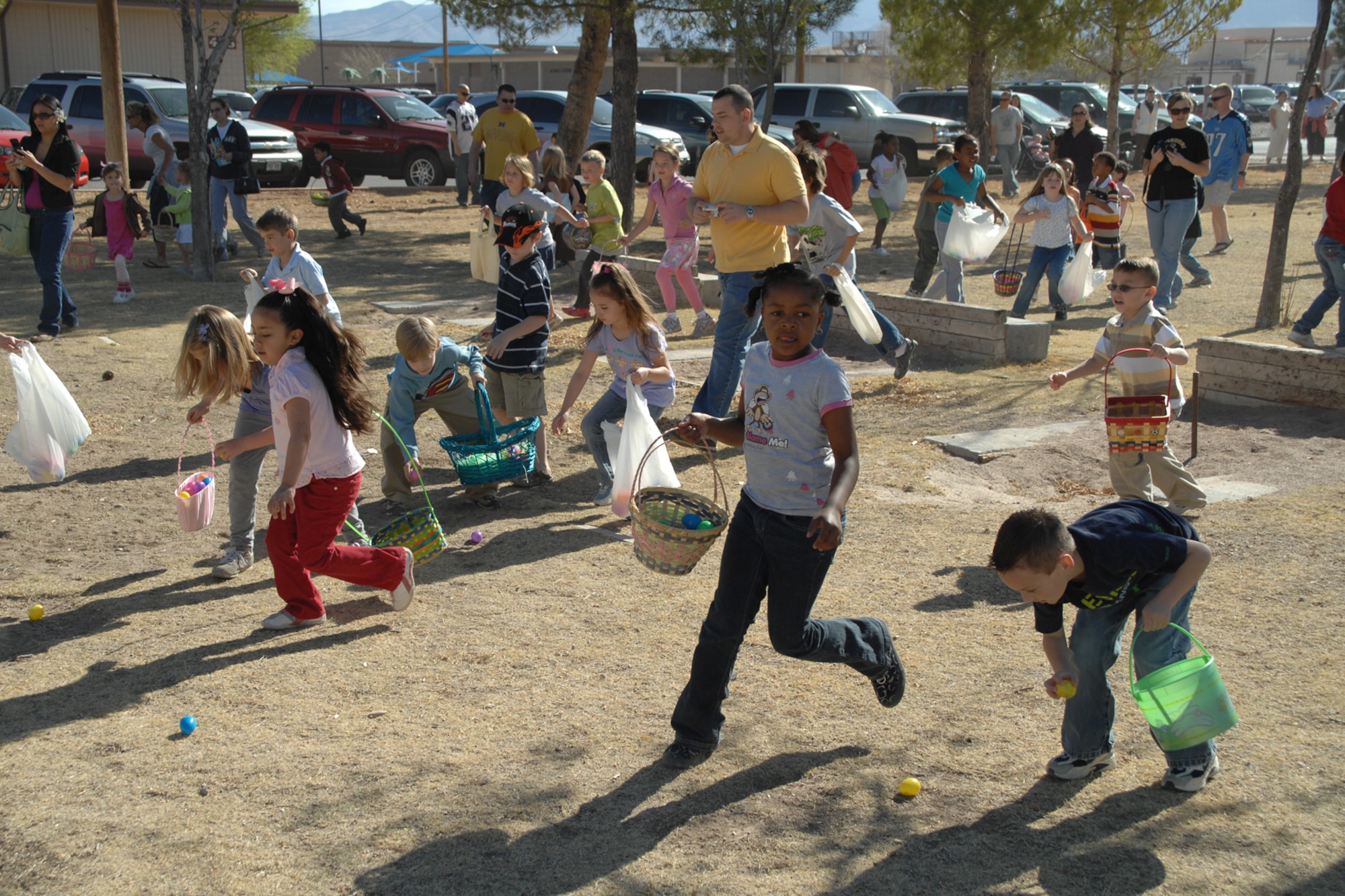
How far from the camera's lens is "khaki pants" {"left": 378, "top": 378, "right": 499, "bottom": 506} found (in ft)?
20.7

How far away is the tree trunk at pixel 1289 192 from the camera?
9.53m

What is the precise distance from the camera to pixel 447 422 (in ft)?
21.1

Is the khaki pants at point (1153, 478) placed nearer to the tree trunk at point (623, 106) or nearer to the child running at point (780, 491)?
the child running at point (780, 491)

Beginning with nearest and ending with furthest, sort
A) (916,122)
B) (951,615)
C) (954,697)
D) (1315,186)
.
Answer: (954,697), (951,615), (1315,186), (916,122)

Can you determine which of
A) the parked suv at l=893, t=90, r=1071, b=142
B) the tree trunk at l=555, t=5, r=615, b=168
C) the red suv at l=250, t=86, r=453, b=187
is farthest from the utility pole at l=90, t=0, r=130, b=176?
the parked suv at l=893, t=90, r=1071, b=142

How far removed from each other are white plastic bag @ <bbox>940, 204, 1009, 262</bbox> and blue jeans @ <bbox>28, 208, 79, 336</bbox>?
24.7 feet

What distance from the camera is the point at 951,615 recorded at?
15.8 feet

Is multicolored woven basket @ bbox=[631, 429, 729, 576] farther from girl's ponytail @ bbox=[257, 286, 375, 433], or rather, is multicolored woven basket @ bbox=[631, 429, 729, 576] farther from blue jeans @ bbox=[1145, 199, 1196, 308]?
blue jeans @ bbox=[1145, 199, 1196, 308]

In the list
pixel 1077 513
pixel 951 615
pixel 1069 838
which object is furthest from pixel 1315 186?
pixel 1069 838

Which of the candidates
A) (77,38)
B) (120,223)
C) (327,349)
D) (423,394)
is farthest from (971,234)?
(77,38)

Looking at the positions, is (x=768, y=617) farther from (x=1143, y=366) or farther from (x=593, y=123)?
(x=593, y=123)

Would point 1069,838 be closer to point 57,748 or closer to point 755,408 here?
point 755,408

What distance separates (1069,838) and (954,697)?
0.89 metres

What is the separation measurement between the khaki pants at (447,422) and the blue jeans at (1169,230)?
23.5ft
